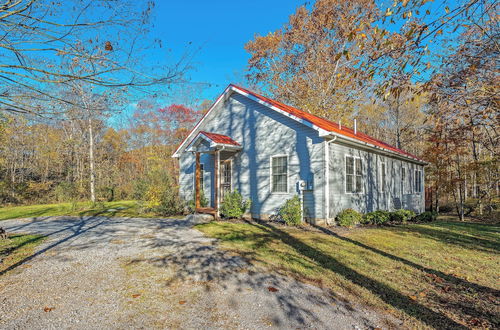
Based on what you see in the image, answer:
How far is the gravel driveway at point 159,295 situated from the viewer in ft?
10.9

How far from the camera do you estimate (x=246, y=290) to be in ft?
13.8

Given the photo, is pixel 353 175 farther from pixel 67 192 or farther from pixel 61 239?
pixel 67 192

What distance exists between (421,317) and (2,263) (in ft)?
23.4

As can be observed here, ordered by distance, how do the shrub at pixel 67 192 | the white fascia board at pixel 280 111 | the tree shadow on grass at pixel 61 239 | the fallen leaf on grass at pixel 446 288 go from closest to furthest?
the fallen leaf on grass at pixel 446 288, the tree shadow on grass at pixel 61 239, the white fascia board at pixel 280 111, the shrub at pixel 67 192

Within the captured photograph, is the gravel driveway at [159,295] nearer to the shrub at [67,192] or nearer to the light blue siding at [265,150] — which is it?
the light blue siding at [265,150]

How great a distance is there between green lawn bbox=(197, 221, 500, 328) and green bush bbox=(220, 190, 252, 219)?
2.39 m

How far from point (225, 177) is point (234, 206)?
203cm

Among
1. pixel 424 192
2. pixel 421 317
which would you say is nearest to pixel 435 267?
pixel 421 317

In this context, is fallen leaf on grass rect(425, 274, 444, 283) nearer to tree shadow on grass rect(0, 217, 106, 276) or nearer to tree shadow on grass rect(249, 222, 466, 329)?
tree shadow on grass rect(249, 222, 466, 329)

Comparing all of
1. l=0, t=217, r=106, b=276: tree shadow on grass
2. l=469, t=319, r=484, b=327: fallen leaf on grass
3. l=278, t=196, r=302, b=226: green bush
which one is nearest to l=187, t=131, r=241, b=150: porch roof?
l=278, t=196, r=302, b=226: green bush

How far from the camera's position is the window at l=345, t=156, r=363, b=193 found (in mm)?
12065

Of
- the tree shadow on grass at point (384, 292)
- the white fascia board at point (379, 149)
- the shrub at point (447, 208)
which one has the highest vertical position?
the white fascia board at point (379, 149)

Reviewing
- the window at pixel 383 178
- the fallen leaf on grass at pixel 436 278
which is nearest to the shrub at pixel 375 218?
the window at pixel 383 178

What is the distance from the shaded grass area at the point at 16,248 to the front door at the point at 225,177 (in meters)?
7.11
